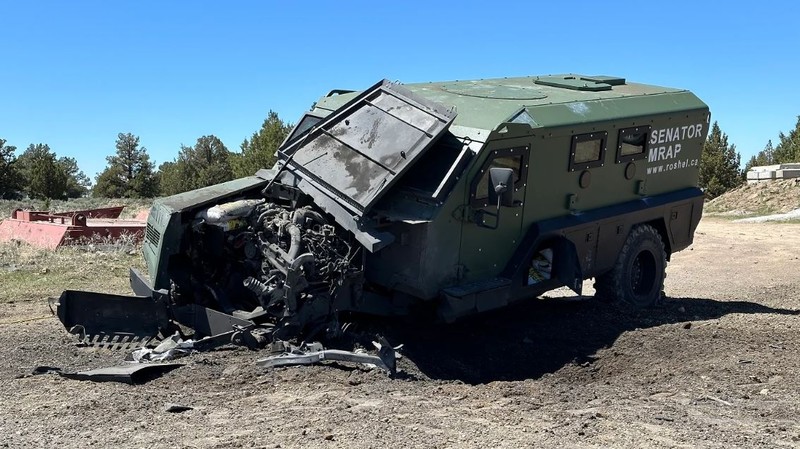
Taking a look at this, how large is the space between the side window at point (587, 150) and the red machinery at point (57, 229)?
29.2 feet

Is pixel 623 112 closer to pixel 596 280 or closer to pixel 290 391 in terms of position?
pixel 596 280

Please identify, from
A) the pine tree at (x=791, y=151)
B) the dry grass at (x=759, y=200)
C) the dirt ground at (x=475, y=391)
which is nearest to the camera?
the dirt ground at (x=475, y=391)

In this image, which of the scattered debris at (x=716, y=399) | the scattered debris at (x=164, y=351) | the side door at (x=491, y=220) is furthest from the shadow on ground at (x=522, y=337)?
the scattered debris at (x=164, y=351)

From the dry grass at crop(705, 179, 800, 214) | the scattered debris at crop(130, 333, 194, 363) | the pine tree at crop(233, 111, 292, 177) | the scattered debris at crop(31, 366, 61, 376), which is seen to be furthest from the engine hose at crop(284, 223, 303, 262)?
the pine tree at crop(233, 111, 292, 177)

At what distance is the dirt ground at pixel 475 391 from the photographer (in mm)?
5902

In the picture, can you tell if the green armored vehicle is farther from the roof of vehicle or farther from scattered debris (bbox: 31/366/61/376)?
scattered debris (bbox: 31/366/61/376)

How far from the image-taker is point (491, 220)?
27.6 ft

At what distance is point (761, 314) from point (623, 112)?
2.81 m

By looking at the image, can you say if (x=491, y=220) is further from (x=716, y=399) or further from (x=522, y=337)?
(x=716, y=399)

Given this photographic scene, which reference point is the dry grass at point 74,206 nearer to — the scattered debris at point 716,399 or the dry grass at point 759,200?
the dry grass at point 759,200

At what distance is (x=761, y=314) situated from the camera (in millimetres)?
10047

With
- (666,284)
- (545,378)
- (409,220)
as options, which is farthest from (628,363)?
(666,284)

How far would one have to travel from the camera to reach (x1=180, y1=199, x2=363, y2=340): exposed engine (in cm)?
785

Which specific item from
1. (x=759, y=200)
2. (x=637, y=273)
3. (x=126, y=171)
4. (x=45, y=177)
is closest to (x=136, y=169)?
(x=126, y=171)
